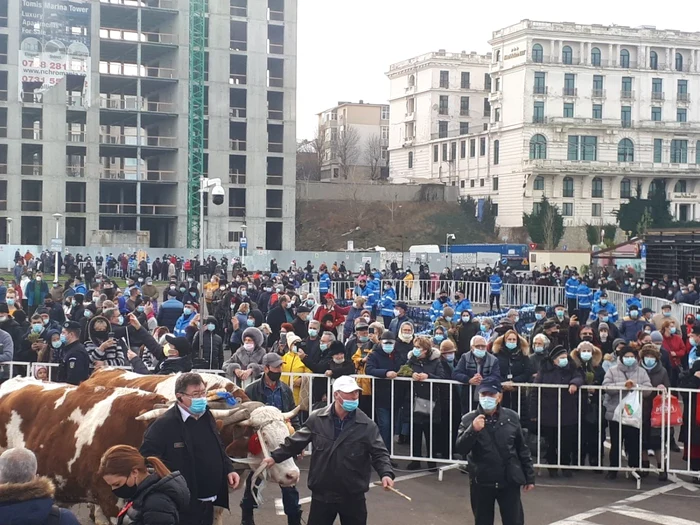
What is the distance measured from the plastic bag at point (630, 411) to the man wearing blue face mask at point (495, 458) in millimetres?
3947

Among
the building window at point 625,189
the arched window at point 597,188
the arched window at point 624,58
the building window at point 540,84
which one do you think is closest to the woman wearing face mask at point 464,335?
the building window at point 540,84

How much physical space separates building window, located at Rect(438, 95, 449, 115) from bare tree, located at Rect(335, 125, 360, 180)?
1274 cm

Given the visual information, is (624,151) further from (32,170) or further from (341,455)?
(341,455)

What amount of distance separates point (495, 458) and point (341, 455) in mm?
1446

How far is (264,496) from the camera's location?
10.7 metres

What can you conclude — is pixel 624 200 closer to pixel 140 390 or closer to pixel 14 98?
pixel 14 98

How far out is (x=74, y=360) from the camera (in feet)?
36.9

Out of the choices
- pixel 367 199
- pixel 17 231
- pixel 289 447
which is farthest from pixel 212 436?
pixel 367 199

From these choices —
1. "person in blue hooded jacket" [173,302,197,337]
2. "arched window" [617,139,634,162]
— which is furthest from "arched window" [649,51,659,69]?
"person in blue hooded jacket" [173,302,197,337]

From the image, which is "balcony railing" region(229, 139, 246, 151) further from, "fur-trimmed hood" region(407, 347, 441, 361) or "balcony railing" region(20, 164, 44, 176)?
"fur-trimmed hood" region(407, 347, 441, 361)

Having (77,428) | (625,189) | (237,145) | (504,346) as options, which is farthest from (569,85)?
(77,428)

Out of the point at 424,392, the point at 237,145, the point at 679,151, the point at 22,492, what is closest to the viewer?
the point at 22,492

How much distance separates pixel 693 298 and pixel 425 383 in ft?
56.5

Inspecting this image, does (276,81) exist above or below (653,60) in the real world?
below
